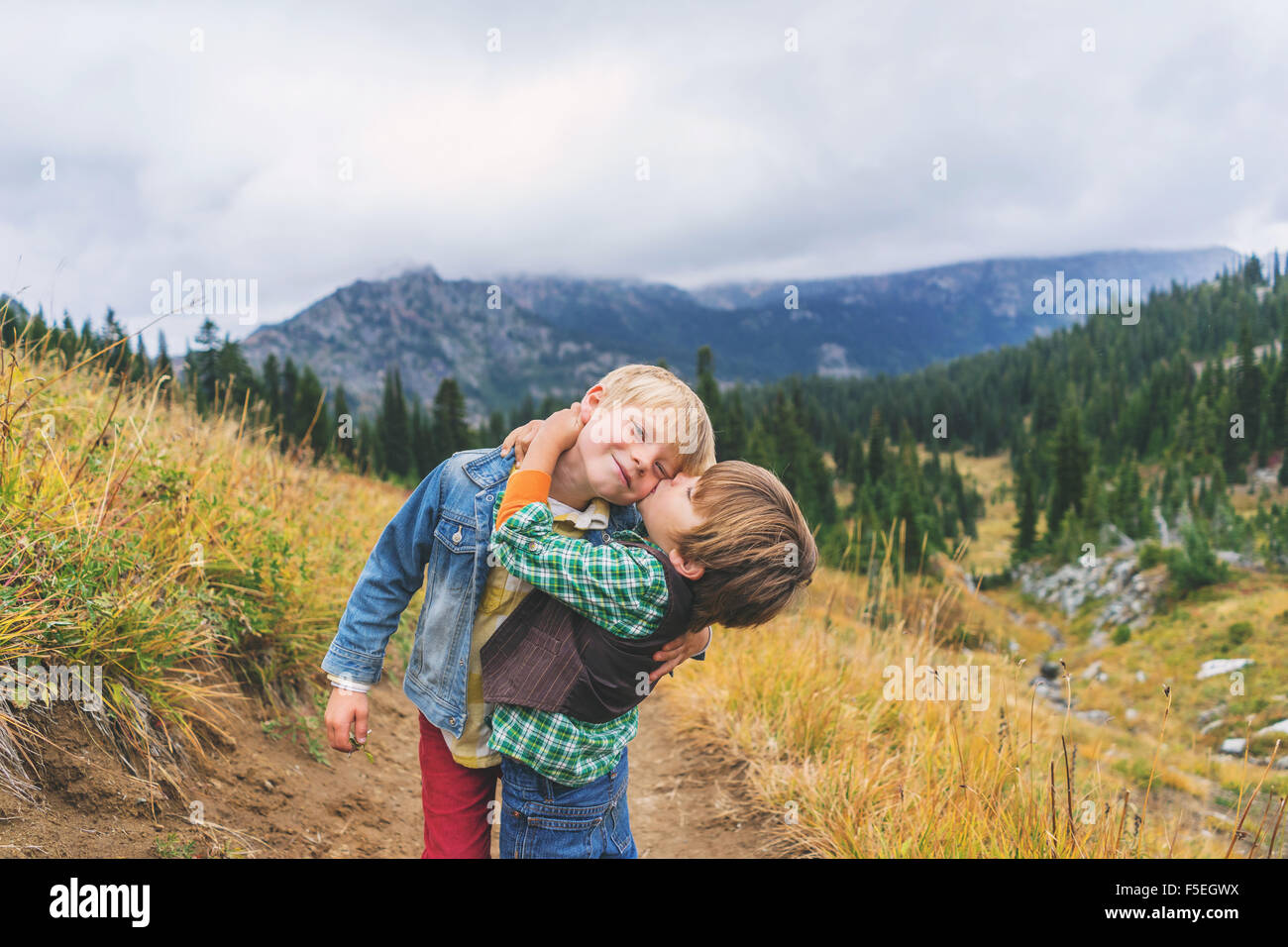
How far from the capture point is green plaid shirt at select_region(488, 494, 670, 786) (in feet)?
6.22

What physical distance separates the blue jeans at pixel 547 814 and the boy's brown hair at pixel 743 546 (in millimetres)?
655

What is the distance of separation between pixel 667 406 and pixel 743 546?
17.2 inches

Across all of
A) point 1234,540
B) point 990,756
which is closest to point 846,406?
point 1234,540

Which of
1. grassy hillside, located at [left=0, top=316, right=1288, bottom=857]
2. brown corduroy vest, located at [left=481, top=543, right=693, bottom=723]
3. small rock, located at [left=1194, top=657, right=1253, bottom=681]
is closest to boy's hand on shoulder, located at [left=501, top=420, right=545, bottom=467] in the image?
brown corduroy vest, located at [left=481, top=543, right=693, bottom=723]

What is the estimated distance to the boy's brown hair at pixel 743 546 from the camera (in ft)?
6.39

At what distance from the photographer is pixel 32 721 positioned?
251cm

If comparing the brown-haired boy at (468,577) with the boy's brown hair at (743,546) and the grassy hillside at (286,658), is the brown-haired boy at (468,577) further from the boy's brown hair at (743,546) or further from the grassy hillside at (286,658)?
the grassy hillside at (286,658)

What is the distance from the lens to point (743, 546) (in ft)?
6.37

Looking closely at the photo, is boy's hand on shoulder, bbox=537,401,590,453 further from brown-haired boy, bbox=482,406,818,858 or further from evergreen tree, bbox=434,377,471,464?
evergreen tree, bbox=434,377,471,464

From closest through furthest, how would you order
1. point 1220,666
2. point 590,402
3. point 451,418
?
point 590,402 → point 451,418 → point 1220,666

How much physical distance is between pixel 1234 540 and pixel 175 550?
9662 cm

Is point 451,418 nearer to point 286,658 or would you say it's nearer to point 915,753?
point 286,658

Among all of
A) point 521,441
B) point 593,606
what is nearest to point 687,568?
point 593,606
